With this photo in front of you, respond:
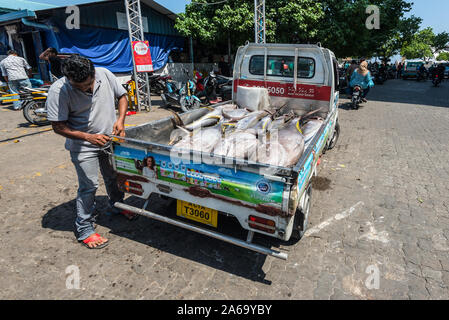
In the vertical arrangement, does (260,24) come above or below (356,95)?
above

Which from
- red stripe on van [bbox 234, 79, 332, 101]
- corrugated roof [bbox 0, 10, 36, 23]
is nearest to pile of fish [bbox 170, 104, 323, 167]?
red stripe on van [bbox 234, 79, 332, 101]

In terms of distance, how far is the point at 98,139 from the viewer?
8.93 feet

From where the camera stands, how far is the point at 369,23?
12.5 metres

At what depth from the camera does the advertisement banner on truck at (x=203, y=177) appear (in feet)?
7.30

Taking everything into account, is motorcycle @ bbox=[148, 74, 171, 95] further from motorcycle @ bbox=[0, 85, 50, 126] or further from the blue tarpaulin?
motorcycle @ bbox=[0, 85, 50, 126]

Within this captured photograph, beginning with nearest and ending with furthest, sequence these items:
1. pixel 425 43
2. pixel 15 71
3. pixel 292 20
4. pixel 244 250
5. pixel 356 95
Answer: pixel 244 250
pixel 15 71
pixel 356 95
pixel 292 20
pixel 425 43

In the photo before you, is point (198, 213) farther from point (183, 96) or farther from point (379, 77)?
point (379, 77)

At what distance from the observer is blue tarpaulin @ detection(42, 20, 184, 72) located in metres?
11.1

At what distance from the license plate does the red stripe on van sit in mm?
3036

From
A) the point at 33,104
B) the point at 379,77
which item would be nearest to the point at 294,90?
the point at 33,104

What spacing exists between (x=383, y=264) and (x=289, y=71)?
3420 mm

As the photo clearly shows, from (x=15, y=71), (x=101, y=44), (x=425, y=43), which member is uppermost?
(x=425, y=43)

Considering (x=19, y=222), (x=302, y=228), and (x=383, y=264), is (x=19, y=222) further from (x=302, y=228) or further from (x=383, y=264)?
(x=383, y=264)

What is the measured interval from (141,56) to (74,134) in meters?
7.71
